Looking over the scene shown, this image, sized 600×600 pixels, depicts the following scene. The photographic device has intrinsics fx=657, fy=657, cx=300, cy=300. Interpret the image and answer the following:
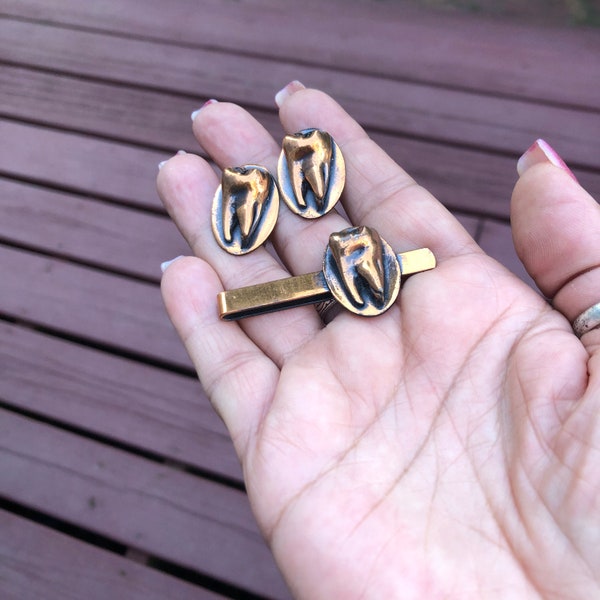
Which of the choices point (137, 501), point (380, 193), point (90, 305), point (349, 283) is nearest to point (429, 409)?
point (349, 283)

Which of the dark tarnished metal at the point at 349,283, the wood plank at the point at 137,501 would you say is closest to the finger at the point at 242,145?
the dark tarnished metal at the point at 349,283

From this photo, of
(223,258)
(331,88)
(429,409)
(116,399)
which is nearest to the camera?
(429,409)

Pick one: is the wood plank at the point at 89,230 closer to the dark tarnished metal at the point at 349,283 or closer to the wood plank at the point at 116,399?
the wood plank at the point at 116,399

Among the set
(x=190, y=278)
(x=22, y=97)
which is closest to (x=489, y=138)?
(x=190, y=278)

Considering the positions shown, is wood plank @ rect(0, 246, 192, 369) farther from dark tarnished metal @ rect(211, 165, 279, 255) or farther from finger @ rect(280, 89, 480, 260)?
finger @ rect(280, 89, 480, 260)

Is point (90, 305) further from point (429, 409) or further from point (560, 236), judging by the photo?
point (560, 236)

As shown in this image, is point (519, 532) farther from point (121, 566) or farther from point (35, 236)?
point (35, 236)

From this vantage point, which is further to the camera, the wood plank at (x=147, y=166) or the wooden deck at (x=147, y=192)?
the wood plank at (x=147, y=166)
